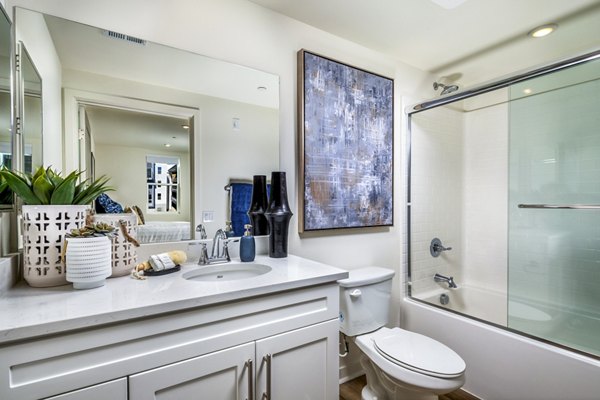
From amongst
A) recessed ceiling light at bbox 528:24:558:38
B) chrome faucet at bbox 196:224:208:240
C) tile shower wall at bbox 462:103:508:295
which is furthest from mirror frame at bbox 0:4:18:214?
tile shower wall at bbox 462:103:508:295

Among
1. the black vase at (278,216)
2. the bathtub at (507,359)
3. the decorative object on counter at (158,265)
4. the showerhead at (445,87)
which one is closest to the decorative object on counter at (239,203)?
the black vase at (278,216)

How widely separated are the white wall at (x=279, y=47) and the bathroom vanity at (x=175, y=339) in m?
0.66

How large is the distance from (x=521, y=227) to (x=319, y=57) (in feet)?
6.34

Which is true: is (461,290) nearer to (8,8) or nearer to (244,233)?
(244,233)

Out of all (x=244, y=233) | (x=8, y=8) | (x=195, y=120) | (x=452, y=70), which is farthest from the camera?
(x=452, y=70)

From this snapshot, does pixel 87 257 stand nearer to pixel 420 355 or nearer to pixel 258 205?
pixel 258 205

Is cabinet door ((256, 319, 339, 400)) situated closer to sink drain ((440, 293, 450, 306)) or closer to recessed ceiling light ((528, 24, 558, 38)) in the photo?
sink drain ((440, 293, 450, 306))

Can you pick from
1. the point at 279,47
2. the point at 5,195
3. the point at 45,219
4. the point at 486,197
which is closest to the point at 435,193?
the point at 486,197

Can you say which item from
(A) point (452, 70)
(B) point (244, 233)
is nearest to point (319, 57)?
(B) point (244, 233)

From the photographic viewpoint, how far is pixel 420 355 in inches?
56.7

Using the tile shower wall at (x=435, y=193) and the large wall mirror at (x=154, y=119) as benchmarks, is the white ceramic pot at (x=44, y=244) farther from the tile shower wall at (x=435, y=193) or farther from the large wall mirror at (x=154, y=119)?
the tile shower wall at (x=435, y=193)

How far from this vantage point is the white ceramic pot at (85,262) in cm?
96

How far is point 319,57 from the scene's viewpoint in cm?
183

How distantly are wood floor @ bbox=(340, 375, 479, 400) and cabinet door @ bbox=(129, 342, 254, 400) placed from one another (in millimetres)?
1109
